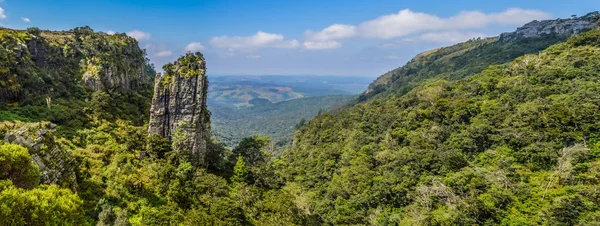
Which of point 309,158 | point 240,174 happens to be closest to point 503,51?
point 309,158

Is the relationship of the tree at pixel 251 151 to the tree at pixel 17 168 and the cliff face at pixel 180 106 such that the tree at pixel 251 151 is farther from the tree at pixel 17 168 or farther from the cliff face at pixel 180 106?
the tree at pixel 17 168

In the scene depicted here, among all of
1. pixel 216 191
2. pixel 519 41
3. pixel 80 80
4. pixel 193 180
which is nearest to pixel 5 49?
pixel 80 80

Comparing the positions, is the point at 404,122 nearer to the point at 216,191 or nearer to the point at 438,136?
the point at 438,136

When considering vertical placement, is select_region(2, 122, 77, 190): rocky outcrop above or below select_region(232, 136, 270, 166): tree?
above

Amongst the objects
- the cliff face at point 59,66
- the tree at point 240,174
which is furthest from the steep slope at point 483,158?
the cliff face at point 59,66

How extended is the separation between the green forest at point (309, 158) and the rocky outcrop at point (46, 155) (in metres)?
0.13

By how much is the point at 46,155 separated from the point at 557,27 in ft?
535

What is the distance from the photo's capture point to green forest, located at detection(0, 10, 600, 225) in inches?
973

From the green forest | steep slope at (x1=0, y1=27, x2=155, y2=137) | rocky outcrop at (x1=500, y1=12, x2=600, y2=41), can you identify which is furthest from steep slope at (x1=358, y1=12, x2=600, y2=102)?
steep slope at (x1=0, y1=27, x2=155, y2=137)

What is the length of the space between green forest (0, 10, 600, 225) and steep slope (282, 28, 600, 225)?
0.17 m

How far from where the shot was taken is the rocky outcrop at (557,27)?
10588 cm

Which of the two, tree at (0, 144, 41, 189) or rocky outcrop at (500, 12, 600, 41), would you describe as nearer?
tree at (0, 144, 41, 189)

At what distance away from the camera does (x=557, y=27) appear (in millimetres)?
123062

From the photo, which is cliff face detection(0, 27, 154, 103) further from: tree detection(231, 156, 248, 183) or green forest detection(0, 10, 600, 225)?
tree detection(231, 156, 248, 183)
